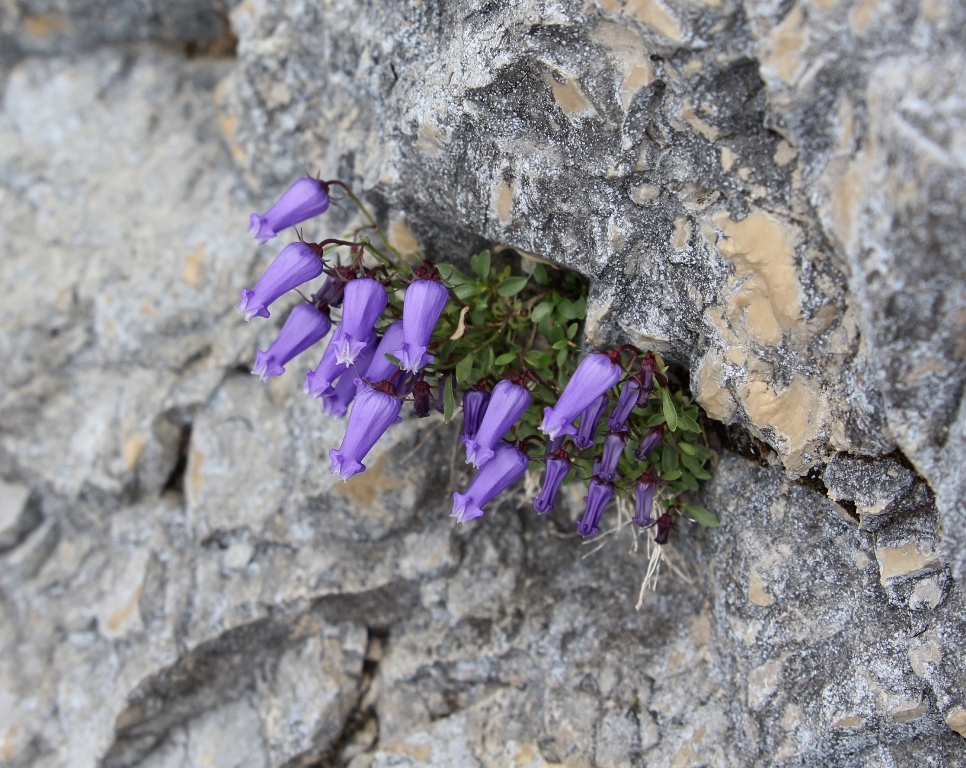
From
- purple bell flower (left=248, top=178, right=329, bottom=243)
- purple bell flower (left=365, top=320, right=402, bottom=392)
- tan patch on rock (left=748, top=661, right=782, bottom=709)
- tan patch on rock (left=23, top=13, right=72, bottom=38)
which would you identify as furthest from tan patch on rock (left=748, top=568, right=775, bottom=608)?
tan patch on rock (left=23, top=13, right=72, bottom=38)

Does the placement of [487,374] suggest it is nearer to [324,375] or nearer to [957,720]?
[324,375]

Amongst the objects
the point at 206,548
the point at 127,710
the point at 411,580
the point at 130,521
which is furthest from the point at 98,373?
the point at 411,580

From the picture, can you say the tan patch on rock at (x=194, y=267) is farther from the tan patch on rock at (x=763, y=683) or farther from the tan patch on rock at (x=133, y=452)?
the tan patch on rock at (x=763, y=683)

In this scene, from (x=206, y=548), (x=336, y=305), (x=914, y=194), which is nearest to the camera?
(x=914, y=194)

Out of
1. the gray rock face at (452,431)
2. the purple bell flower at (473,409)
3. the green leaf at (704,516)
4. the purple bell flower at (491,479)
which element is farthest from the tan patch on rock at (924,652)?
the purple bell flower at (473,409)

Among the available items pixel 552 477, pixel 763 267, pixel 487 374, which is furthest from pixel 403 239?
pixel 763 267

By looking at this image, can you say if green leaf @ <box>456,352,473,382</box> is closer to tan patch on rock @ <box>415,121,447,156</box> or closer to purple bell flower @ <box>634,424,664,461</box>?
purple bell flower @ <box>634,424,664,461</box>

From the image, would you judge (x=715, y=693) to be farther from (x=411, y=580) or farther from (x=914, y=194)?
(x=914, y=194)
